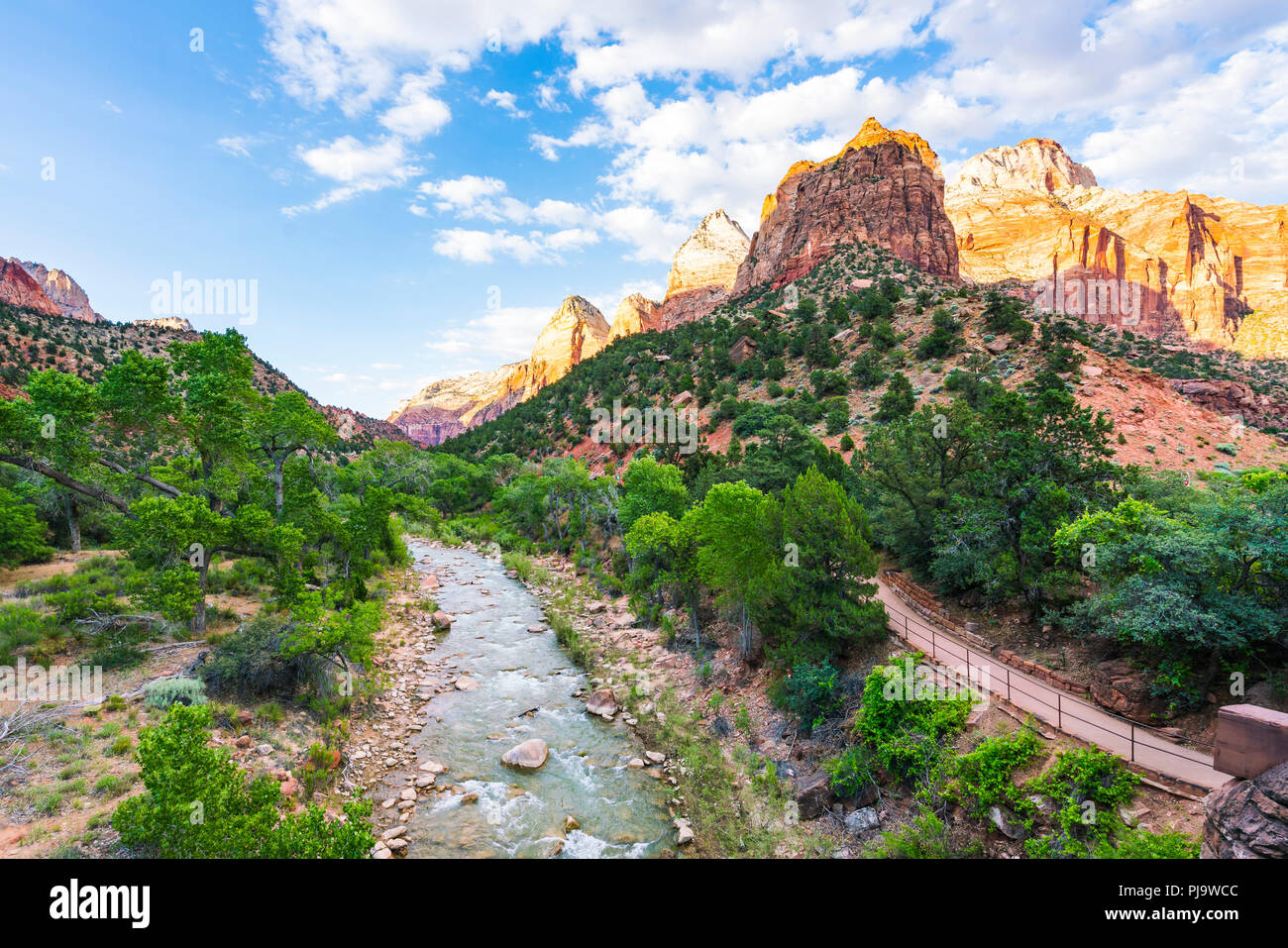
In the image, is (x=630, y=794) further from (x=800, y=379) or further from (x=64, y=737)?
(x=800, y=379)

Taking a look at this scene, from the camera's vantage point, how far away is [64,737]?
35.3ft

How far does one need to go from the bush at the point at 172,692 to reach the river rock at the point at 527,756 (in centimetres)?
778

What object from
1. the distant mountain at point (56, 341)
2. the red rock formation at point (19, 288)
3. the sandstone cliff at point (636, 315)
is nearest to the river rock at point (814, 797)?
the distant mountain at point (56, 341)

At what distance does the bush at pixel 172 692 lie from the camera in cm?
1235

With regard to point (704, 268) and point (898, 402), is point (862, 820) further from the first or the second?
point (704, 268)

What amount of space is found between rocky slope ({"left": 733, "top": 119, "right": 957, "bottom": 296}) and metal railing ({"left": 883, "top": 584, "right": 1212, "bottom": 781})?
79214 millimetres

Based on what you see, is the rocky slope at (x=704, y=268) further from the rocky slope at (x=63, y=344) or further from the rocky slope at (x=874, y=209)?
the rocky slope at (x=63, y=344)

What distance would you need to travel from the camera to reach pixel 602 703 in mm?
18344

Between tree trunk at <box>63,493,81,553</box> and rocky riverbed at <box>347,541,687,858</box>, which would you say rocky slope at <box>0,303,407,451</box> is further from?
rocky riverbed at <box>347,541,687,858</box>

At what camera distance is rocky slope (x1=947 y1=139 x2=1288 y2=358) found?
121m

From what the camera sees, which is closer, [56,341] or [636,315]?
[56,341]

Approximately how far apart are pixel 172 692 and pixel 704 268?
15869cm

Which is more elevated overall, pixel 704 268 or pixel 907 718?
pixel 704 268

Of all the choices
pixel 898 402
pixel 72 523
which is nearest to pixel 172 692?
pixel 72 523
